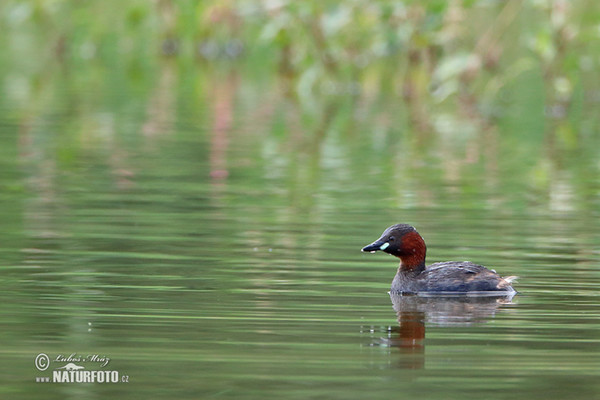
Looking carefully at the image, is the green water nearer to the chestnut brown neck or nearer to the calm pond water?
the calm pond water

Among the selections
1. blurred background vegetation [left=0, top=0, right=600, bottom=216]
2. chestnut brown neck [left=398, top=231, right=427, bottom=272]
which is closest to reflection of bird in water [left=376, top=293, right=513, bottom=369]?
chestnut brown neck [left=398, top=231, right=427, bottom=272]

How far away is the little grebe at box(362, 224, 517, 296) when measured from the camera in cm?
793

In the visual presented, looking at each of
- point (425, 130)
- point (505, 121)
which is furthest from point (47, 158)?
point (505, 121)

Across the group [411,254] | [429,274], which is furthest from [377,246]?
[429,274]

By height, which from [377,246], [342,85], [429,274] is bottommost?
[342,85]

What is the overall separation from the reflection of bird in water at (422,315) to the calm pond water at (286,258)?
0.02m

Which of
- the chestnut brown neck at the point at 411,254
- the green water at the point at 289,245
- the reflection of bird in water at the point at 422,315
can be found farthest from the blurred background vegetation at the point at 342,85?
the reflection of bird in water at the point at 422,315

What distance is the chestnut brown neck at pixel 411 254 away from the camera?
8219mm

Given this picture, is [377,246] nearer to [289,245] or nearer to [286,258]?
[286,258]

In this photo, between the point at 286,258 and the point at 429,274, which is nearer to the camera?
the point at 429,274

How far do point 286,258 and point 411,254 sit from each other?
3.35 feet

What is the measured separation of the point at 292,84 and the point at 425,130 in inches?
A: 308

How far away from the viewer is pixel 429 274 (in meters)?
8.09

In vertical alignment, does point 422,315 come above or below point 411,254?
below
